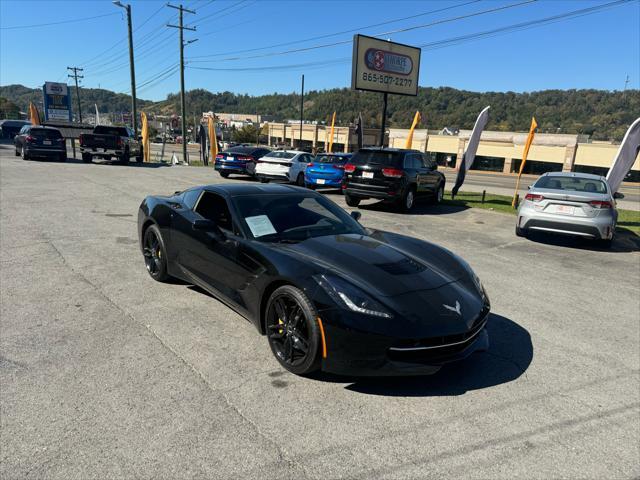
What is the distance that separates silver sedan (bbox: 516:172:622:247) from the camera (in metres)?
8.60

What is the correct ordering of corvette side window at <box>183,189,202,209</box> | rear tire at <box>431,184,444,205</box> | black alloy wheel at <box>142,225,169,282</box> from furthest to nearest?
rear tire at <box>431,184,444,205</box> < black alloy wheel at <box>142,225,169,282</box> < corvette side window at <box>183,189,202,209</box>

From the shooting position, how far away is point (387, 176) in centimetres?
1226

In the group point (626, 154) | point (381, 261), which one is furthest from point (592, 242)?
point (381, 261)

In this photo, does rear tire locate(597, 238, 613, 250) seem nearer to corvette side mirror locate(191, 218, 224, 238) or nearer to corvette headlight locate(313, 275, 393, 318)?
corvette headlight locate(313, 275, 393, 318)

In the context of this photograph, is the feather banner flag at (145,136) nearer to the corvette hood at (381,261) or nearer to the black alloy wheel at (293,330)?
the corvette hood at (381,261)

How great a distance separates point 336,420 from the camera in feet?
9.72

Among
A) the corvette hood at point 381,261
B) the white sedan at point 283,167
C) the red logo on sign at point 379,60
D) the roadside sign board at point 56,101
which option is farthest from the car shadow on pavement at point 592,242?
the roadside sign board at point 56,101

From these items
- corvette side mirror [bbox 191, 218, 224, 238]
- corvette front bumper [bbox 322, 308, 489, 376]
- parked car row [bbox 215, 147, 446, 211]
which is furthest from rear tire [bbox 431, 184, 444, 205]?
corvette front bumper [bbox 322, 308, 489, 376]

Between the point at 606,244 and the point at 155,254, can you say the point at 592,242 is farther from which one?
the point at 155,254

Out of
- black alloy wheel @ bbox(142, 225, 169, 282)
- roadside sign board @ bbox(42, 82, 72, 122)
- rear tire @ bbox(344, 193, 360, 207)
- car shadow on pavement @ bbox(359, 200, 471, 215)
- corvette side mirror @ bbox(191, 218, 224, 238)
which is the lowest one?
car shadow on pavement @ bbox(359, 200, 471, 215)

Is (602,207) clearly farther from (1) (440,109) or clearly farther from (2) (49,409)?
(1) (440,109)

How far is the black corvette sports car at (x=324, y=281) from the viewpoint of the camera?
3.12 m

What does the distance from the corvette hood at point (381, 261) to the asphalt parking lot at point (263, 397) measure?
0.74 m

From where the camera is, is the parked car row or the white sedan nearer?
the parked car row
